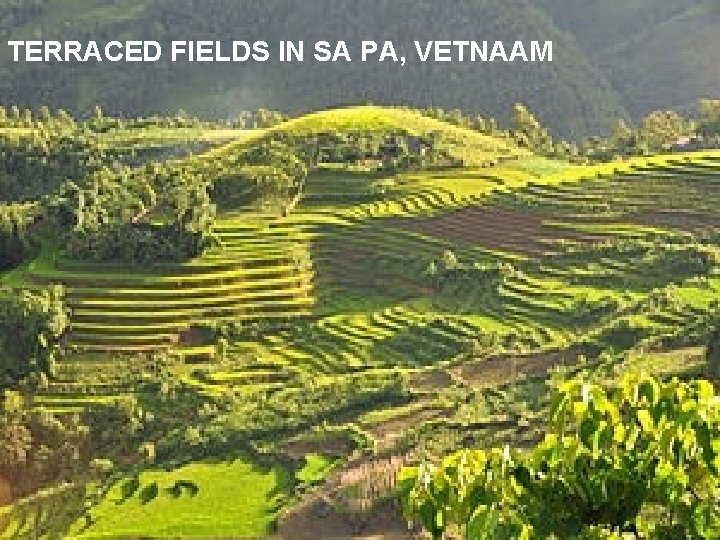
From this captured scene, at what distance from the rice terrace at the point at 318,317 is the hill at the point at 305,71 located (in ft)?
179

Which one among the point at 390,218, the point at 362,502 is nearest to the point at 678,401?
the point at 362,502

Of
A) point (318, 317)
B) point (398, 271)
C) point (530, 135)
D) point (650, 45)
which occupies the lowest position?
point (318, 317)

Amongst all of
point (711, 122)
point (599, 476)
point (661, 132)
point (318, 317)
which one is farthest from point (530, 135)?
point (599, 476)

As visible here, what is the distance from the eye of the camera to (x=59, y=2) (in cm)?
11175

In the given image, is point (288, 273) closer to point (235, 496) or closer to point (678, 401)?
point (235, 496)

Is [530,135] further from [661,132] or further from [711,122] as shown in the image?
[711,122]

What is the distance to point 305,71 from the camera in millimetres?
99188

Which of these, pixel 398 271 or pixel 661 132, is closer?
pixel 398 271

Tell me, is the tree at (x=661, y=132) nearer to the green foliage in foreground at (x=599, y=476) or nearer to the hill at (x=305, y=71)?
the hill at (x=305, y=71)

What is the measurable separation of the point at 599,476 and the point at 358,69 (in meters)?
94.9

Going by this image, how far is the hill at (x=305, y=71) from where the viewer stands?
93.5m

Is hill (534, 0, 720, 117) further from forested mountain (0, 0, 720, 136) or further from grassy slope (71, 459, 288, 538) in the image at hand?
grassy slope (71, 459, 288, 538)

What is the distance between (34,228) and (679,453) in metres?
29.5

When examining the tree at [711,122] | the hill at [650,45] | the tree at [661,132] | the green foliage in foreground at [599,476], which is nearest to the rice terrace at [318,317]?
the tree at [661,132]
